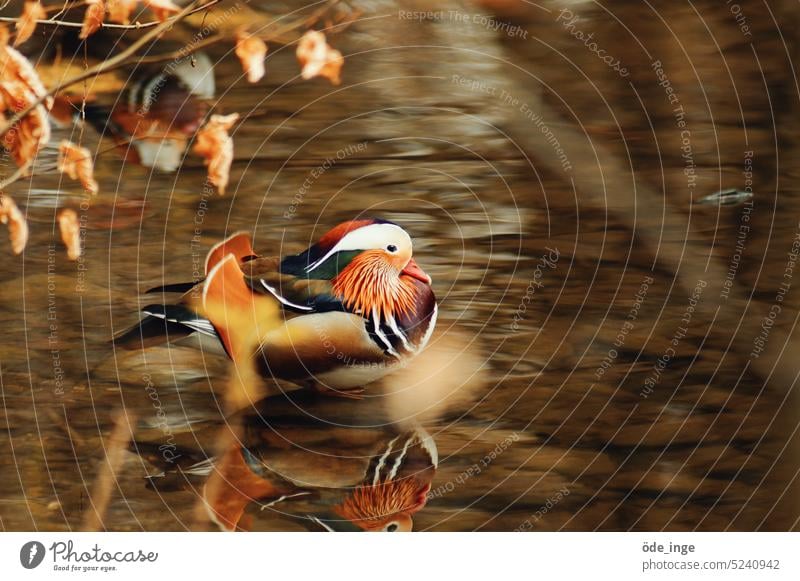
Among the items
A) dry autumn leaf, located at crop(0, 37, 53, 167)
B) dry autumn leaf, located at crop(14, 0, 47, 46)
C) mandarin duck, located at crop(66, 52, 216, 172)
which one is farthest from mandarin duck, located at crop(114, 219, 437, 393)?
dry autumn leaf, located at crop(14, 0, 47, 46)

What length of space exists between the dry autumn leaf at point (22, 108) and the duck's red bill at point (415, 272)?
0.52m

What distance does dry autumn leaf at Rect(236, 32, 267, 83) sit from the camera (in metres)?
1.14

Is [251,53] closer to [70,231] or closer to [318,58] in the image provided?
[318,58]

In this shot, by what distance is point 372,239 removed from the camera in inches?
45.4

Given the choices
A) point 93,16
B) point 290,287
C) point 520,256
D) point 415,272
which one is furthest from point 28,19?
point 520,256

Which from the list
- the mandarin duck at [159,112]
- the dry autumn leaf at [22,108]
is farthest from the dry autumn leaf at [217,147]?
the dry autumn leaf at [22,108]

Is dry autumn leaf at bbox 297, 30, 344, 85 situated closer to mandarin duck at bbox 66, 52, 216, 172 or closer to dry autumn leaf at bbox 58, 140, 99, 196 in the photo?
mandarin duck at bbox 66, 52, 216, 172

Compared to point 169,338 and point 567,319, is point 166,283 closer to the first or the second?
point 169,338

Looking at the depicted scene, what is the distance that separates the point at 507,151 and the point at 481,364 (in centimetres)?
29

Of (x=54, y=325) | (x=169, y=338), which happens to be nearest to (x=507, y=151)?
(x=169, y=338)

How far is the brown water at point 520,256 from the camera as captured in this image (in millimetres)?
1139

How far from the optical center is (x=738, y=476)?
117cm

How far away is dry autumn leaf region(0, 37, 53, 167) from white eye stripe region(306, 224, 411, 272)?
422 millimetres

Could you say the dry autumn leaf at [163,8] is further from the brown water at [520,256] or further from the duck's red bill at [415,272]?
the duck's red bill at [415,272]
